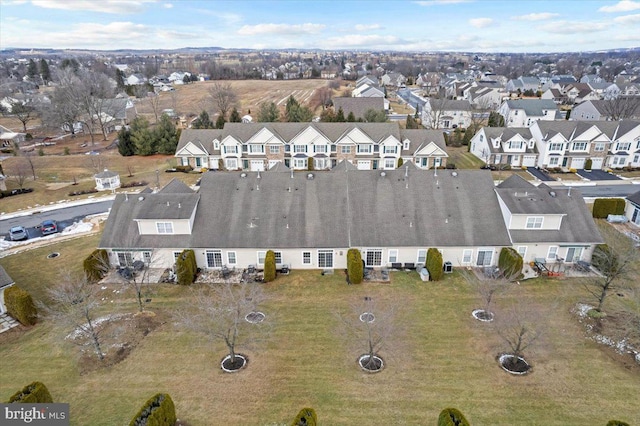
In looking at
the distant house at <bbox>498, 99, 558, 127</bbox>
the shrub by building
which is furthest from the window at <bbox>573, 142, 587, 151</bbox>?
the shrub by building

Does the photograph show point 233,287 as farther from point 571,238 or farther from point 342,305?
point 571,238

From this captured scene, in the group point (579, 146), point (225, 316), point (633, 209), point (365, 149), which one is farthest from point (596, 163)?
point (225, 316)

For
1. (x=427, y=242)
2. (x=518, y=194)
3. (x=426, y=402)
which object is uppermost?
Answer: (x=518, y=194)

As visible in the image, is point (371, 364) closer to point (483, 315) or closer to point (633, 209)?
point (483, 315)

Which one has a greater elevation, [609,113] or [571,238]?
[609,113]

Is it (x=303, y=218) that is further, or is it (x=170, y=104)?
(x=170, y=104)

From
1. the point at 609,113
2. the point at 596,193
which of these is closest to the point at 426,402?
the point at 596,193

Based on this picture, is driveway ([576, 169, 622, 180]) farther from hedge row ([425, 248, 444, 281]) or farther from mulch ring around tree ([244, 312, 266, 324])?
mulch ring around tree ([244, 312, 266, 324])
